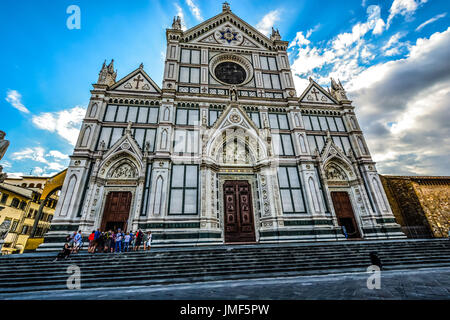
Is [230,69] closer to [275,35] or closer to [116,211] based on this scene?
[275,35]

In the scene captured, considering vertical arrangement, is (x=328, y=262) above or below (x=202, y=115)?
below

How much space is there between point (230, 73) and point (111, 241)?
17.4m

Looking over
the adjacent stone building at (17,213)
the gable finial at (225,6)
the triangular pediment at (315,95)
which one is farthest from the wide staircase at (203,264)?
the gable finial at (225,6)

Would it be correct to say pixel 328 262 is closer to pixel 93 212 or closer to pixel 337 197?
pixel 337 197

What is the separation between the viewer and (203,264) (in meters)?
7.82

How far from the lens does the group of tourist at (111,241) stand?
1038 centimetres

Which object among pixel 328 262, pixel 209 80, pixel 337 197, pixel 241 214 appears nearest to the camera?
pixel 328 262

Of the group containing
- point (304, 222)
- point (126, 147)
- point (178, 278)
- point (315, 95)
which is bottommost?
point (178, 278)

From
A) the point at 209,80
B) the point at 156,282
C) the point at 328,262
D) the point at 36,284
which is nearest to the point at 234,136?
the point at 209,80

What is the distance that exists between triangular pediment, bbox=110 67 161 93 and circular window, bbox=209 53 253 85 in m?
5.73

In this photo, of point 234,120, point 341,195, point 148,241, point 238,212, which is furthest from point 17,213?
point 341,195

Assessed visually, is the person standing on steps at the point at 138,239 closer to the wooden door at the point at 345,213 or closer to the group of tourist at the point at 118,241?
the group of tourist at the point at 118,241

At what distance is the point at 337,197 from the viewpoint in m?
15.4

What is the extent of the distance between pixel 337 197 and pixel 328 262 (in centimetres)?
893
